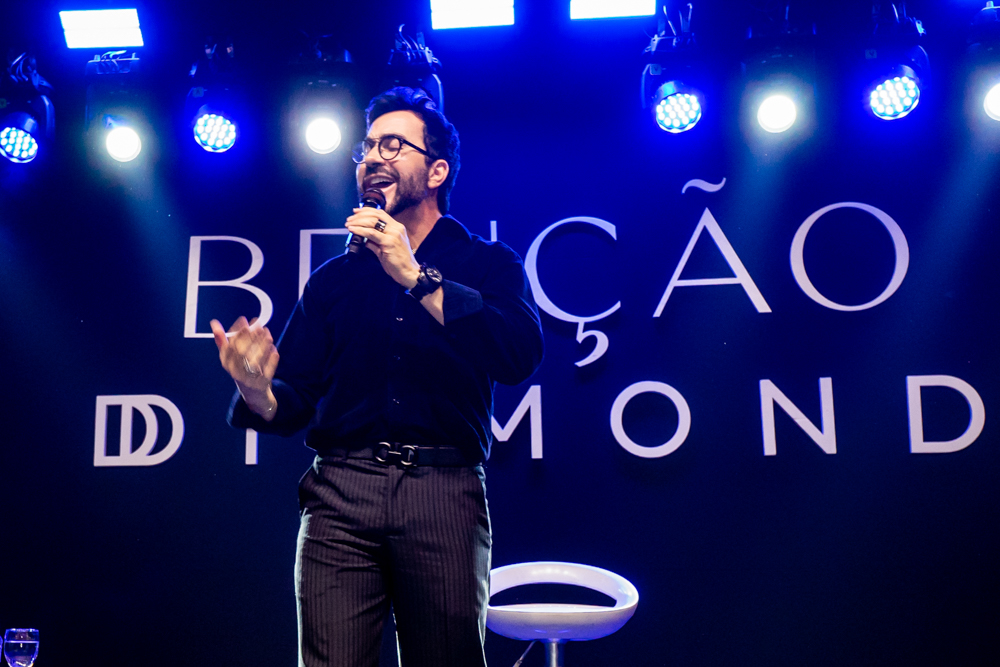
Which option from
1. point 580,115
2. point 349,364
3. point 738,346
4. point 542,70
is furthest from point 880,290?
point 349,364

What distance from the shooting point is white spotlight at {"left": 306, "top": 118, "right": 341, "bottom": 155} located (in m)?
3.95

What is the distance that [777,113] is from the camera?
12.8ft

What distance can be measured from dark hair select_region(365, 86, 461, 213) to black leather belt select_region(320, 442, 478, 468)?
32.3 inches

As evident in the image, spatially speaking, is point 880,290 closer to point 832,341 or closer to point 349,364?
point 832,341

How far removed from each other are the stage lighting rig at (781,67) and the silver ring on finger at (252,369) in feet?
9.29

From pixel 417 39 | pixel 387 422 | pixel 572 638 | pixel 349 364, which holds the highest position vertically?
pixel 417 39

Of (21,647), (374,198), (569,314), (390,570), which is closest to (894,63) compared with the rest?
(569,314)

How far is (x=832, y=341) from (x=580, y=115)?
1658 millimetres

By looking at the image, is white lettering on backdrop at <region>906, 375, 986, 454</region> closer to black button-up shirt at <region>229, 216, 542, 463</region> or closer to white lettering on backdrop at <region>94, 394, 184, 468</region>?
black button-up shirt at <region>229, 216, 542, 463</region>

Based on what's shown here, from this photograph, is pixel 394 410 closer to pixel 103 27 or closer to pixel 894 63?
pixel 894 63

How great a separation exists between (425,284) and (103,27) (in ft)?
10.9

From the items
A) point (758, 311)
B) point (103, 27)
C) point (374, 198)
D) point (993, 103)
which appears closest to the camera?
point (374, 198)

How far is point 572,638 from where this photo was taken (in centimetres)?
309

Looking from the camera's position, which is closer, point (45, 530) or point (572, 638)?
point (572, 638)
